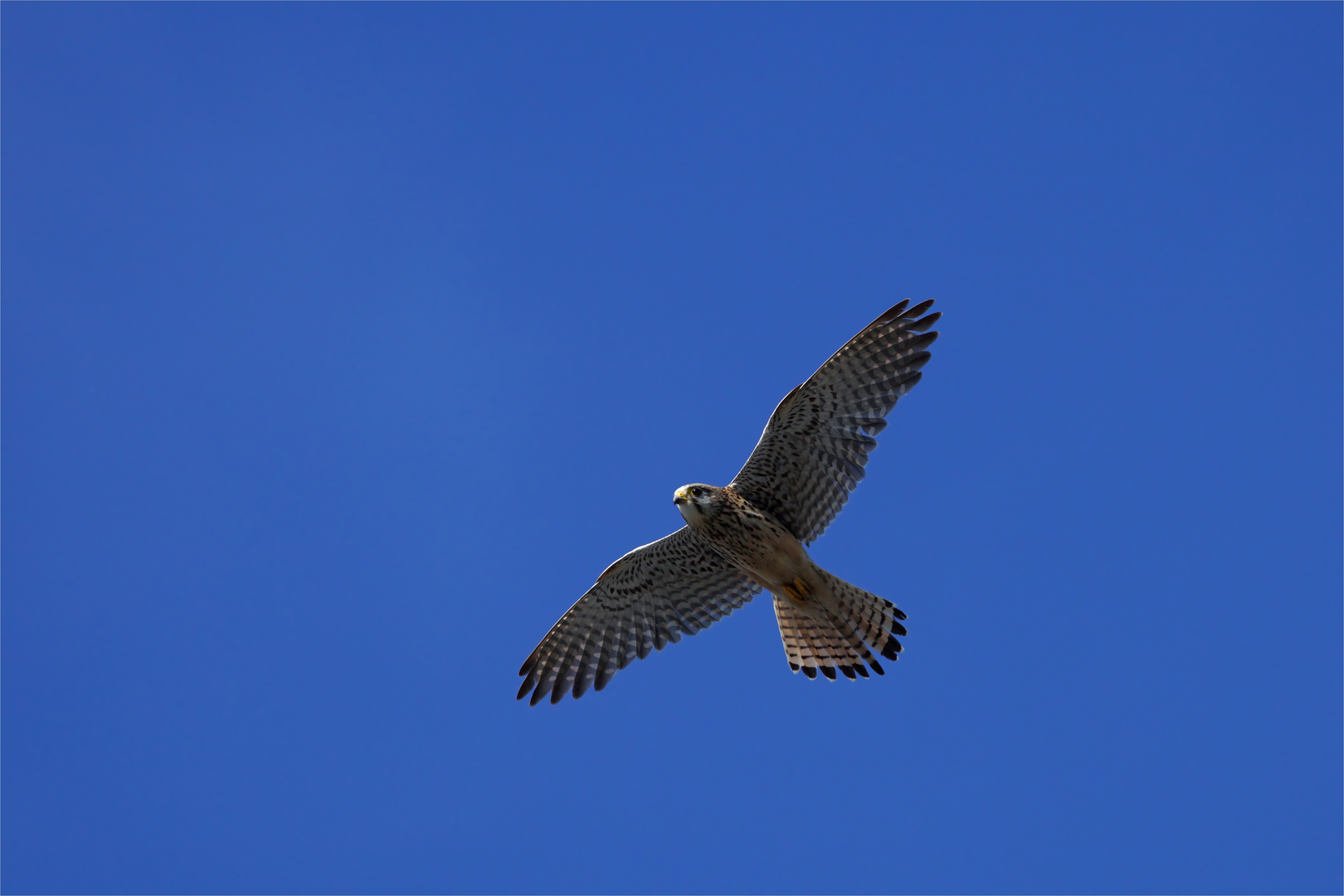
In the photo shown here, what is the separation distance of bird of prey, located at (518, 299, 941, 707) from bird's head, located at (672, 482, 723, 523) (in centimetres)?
1

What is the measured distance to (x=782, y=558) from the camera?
8.83m

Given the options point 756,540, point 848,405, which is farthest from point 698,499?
point 848,405

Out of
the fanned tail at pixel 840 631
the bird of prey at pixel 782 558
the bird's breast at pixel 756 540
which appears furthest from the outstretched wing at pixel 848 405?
the fanned tail at pixel 840 631

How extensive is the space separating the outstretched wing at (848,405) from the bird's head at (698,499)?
0.52m

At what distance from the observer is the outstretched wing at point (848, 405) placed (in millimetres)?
8680

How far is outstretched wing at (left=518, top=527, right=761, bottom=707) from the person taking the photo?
9.59m

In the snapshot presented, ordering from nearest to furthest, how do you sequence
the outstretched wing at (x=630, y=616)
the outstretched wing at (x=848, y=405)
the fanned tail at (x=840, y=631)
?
the outstretched wing at (x=848, y=405) → the fanned tail at (x=840, y=631) → the outstretched wing at (x=630, y=616)

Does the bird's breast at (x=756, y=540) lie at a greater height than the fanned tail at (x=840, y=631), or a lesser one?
greater

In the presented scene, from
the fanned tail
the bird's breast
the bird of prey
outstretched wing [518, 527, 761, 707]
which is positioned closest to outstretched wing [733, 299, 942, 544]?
the bird of prey

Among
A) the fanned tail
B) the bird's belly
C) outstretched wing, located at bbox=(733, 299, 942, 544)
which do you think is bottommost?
the fanned tail

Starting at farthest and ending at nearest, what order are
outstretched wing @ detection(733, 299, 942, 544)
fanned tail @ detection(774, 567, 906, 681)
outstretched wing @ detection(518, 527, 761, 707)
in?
outstretched wing @ detection(518, 527, 761, 707), fanned tail @ detection(774, 567, 906, 681), outstretched wing @ detection(733, 299, 942, 544)

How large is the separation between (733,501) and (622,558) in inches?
48.2

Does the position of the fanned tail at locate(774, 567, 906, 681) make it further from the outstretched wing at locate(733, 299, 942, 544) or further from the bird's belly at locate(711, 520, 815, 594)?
the outstretched wing at locate(733, 299, 942, 544)

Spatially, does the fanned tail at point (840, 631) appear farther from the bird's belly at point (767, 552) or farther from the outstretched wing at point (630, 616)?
the outstretched wing at point (630, 616)
